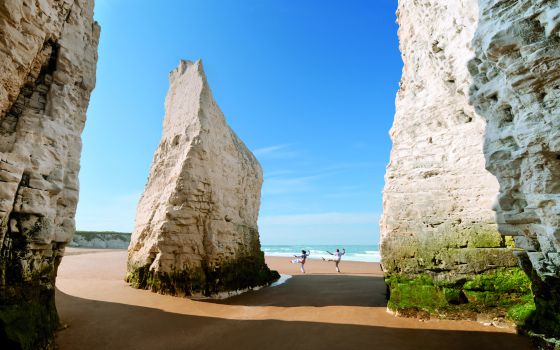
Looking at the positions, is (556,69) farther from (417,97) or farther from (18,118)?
(18,118)

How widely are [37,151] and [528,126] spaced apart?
7324 millimetres

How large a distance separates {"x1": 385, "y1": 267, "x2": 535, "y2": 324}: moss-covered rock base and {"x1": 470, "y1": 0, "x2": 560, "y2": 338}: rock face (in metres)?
0.56

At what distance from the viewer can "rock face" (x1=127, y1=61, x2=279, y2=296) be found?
8008 mm

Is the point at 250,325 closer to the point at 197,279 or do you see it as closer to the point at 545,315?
the point at 197,279

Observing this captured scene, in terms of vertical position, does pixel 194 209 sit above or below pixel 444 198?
below

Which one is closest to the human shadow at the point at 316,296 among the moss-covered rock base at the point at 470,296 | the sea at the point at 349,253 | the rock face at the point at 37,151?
the moss-covered rock base at the point at 470,296

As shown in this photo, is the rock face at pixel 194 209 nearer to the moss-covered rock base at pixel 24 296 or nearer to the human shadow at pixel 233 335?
the human shadow at pixel 233 335

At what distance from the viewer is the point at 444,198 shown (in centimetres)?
628

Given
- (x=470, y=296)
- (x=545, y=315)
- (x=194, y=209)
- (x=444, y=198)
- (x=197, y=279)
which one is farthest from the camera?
(x=194, y=209)

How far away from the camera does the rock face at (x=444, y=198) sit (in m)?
5.73

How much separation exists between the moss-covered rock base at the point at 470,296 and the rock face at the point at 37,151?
6500mm

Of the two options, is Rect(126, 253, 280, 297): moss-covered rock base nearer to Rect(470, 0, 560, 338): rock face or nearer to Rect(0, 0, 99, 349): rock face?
Rect(0, 0, 99, 349): rock face

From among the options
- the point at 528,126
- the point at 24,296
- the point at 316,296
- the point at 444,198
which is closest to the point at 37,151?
the point at 24,296

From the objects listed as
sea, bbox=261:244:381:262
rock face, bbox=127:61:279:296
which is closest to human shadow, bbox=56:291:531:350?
rock face, bbox=127:61:279:296
